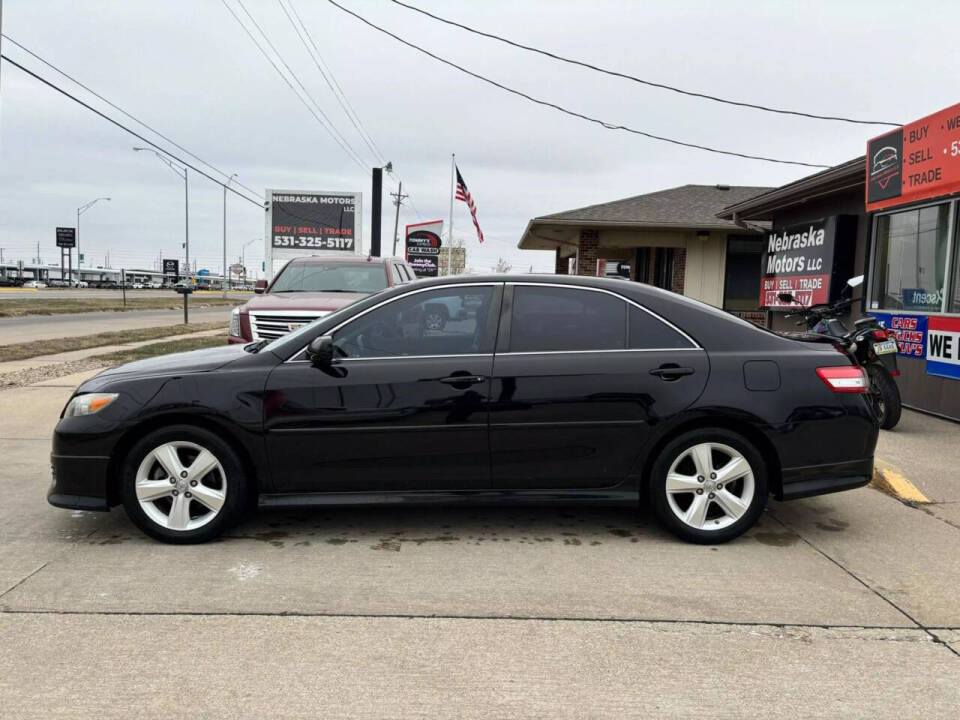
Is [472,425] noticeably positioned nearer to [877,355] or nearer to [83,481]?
[83,481]

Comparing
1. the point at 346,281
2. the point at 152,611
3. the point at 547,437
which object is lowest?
the point at 152,611

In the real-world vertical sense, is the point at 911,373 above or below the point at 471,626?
above

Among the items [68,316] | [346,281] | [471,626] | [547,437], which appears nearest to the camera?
[471,626]

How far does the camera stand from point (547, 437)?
440 centimetres

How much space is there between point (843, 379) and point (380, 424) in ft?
8.96

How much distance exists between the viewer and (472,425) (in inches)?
172

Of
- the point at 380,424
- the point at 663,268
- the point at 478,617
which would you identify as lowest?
the point at 478,617

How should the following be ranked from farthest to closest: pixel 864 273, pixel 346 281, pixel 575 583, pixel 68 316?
pixel 68 316, pixel 346 281, pixel 864 273, pixel 575 583

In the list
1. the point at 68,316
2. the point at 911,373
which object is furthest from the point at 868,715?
the point at 68,316

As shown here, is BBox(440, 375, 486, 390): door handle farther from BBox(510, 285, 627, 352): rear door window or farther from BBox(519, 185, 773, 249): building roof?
BBox(519, 185, 773, 249): building roof

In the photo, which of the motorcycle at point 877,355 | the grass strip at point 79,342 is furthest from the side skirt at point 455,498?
the grass strip at point 79,342

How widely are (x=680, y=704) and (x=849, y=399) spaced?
2456 mm

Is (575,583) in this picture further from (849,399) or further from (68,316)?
(68,316)

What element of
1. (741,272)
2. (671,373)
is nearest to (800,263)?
(671,373)
